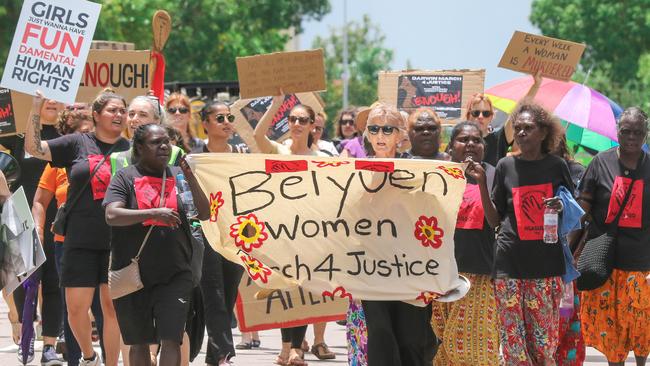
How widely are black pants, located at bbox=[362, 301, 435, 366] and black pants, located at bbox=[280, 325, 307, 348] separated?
3.20 meters

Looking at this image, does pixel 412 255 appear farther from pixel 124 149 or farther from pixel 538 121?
pixel 124 149

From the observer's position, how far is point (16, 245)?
368 inches

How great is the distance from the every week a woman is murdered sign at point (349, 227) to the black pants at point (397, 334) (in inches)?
5.5

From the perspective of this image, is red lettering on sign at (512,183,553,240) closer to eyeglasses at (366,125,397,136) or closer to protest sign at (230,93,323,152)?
eyeglasses at (366,125,397,136)

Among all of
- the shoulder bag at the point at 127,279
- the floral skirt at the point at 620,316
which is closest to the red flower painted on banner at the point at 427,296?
the shoulder bag at the point at 127,279

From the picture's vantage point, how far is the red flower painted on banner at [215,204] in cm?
862

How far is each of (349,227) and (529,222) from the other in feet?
4.27

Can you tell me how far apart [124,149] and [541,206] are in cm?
267

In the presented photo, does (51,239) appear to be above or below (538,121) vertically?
below

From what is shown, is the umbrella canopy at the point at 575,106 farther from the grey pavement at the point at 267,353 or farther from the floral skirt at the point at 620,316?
the floral skirt at the point at 620,316

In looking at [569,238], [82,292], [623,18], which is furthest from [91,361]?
[623,18]

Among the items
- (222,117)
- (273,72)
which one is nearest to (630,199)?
(222,117)

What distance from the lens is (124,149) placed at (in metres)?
10.2

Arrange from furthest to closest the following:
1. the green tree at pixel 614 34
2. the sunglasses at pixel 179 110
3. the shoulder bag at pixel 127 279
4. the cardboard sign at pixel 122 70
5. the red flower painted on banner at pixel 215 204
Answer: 1. the green tree at pixel 614 34
2. the cardboard sign at pixel 122 70
3. the sunglasses at pixel 179 110
4. the shoulder bag at pixel 127 279
5. the red flower painted on banner at pixel 215 204
